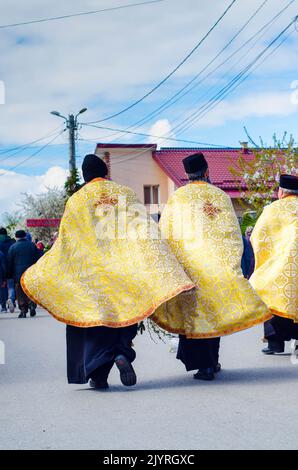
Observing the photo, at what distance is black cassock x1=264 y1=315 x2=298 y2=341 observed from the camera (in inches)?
424

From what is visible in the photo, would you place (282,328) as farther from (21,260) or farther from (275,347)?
(21,260)

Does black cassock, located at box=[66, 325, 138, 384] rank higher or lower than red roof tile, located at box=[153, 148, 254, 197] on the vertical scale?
lower

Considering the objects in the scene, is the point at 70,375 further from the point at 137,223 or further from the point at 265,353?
the point at 265,353

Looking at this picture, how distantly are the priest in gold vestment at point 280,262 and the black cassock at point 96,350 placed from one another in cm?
197

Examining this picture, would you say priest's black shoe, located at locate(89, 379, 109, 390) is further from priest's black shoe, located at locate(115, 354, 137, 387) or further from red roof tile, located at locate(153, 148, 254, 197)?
red roof tile, located at locate(153, 148, 254, 197)

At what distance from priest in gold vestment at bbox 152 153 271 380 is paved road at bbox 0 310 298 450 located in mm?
309

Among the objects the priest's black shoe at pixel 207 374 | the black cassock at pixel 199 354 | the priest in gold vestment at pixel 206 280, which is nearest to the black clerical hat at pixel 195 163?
the priest in gold vestment at pixel 206 280

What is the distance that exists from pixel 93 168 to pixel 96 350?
5.14ft

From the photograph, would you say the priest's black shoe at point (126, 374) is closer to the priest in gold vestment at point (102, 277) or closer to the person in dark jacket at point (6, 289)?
the priest in gold vestment at point (102, 277)

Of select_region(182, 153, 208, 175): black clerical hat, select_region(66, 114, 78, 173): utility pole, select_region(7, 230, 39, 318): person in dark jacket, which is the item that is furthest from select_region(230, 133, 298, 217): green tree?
select_region(182, 153, 208, 175): black clerical hat

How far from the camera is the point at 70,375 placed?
9000mm

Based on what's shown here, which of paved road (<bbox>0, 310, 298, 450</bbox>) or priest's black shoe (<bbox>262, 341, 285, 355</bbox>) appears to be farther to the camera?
priest's black shoe (<bbox>262, 341, 285, 355</bbox>)

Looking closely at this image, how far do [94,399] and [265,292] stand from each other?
9.26ft
